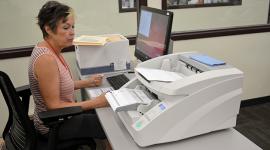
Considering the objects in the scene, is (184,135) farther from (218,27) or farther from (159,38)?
(218,27)

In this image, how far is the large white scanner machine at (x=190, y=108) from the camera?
3.89ft

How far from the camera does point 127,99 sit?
141 centimetres

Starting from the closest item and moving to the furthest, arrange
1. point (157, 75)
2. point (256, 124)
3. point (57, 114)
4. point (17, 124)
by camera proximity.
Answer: point (157, 75), point (57, 114), point (17, 124), point (256, 124)

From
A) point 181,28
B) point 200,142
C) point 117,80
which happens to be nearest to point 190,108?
point 200,142

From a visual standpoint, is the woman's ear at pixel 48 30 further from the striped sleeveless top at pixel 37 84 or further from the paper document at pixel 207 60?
the paper document at pixel 207 60

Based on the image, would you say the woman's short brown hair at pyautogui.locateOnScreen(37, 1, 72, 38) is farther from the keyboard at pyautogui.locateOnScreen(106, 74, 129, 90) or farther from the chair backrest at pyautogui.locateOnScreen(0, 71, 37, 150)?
the keyboard at pyautogui.locateOnScreen(106, 74, 129, 90)

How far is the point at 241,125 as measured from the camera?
2904 mm

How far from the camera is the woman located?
1578 mm

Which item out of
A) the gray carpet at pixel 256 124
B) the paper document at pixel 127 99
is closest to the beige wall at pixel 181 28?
the gray carpet at pixel 256 124

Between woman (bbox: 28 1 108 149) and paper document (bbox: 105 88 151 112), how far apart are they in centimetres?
19

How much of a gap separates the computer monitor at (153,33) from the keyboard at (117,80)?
0.20 m

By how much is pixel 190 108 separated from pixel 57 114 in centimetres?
69

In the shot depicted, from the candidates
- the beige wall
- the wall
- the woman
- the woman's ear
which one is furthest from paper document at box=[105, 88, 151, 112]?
the wall

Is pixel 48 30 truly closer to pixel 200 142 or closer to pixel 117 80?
pixel 117 80
